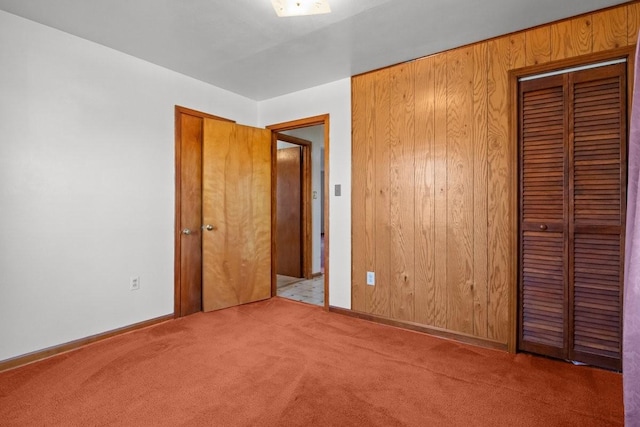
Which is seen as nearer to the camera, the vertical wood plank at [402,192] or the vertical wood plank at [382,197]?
the vertical wood plank at [402,192]

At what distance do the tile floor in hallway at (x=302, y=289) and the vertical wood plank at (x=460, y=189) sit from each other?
150 cm

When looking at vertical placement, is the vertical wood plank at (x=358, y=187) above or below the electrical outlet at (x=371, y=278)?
above

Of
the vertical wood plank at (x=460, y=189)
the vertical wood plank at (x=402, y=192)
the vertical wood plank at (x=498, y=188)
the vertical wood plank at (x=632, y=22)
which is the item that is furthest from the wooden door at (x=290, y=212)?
the vertical wood plank at (x=632, y=22)

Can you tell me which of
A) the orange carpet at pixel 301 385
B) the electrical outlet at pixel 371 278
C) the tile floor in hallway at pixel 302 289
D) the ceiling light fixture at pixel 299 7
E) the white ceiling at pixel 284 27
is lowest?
the tile floor in hallway at pixel 302 289

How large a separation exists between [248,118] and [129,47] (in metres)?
1.45

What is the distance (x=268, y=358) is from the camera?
222 centimetres

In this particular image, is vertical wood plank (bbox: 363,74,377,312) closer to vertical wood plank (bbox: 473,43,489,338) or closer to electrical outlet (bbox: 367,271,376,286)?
electrical outlet (bbox: 367,271,376,286)

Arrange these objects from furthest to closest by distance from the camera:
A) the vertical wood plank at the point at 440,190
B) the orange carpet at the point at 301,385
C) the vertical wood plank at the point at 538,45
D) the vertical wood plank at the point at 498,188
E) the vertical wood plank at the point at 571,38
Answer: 1. the vertical wood plank at the point at 440,190
2. the vertical wood plank at the point at 498,188
3. the vertical wood plank at the point at 538,45
4. the vertical wood plank at the point at 571,38
5. the orange carpet at the point at 301,385

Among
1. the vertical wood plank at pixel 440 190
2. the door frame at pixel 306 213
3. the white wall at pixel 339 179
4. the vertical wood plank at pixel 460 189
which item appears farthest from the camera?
the door frame at pixel 306 213

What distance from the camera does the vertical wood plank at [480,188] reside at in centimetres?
242

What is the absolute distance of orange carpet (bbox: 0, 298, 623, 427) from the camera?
160 cm

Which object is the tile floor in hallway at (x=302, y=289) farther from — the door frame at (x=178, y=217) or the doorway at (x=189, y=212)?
the door frame at (x=178, y=217)

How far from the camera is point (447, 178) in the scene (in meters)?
2.59

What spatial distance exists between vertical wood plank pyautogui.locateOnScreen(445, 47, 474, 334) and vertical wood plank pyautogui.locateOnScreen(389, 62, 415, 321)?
32 centimetres
